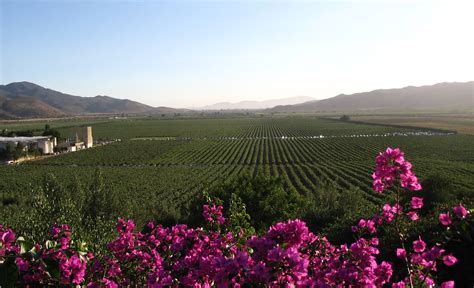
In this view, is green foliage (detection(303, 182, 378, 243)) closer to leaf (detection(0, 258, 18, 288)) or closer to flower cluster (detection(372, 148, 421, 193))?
flower cluster (detection(372, 148, 421, 193))

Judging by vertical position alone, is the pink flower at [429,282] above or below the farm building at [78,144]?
above

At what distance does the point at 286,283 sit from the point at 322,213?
1665 centimetres

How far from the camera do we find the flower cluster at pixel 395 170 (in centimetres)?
404

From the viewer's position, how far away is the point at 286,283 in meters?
3.44

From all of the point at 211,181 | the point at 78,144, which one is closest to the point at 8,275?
the point at 211,181

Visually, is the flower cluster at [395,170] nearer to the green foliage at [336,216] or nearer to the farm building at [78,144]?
the green foliage at [336,216]

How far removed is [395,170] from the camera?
13.3 feet

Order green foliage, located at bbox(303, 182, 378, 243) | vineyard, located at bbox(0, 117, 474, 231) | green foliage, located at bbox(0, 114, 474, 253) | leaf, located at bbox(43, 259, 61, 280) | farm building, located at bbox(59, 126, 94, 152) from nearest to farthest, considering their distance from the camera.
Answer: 1. leaf, located at bbox(43, 259, 61, 280)
2. green foliage, located at bbox(303, 182, 378, 243)
3. green foliage, located at bbox(0, 114, 474, 253)
4. vineyard, located at bbox(0, 117, 474, 231)
5. farm building, located at bbox(59, 126, 94, 152)

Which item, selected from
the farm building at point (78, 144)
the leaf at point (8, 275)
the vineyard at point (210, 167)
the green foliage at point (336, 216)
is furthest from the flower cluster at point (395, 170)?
the farm building at point (78, 144)

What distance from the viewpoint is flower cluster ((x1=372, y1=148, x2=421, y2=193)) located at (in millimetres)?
4035

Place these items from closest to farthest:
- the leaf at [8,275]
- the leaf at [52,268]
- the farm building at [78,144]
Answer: the leaf at [8,275] < the leaf at [52,268] < the farm building at [78,144]

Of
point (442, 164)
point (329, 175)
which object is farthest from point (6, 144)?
point (442, 164)

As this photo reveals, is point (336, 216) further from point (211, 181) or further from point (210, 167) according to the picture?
point (210, 167)

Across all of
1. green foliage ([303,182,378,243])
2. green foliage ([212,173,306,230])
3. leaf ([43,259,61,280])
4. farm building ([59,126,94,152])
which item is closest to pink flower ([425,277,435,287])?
leaf ([43,259,61,280])
